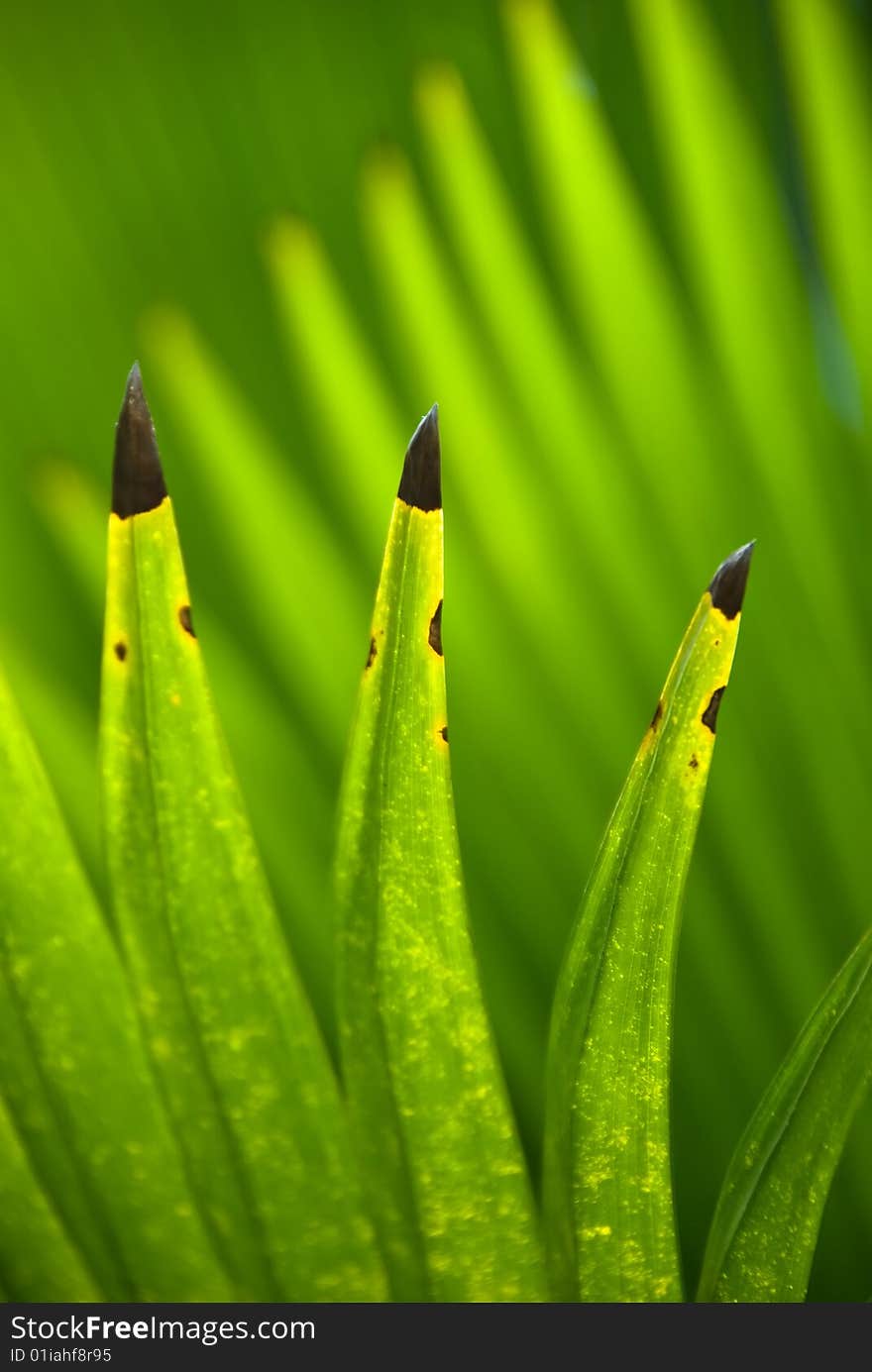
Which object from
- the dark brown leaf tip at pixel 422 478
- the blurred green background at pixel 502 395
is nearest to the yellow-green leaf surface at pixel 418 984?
the dark brown leaf tip at pixel 422 478

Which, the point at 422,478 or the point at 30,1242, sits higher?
the point at 422,478

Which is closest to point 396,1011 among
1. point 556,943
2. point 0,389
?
point 556,943

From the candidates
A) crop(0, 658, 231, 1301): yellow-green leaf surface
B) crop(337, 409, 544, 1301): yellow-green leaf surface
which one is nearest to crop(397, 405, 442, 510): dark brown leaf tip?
crop(337, 409, 544, 1301): yellow-green leaf surface

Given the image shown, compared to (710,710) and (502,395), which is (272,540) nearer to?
(502,395)

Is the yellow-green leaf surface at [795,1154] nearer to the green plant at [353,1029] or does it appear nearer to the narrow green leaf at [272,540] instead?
the green plant at [353,1029]

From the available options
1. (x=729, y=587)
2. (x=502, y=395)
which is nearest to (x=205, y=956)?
(x=729, y=587)

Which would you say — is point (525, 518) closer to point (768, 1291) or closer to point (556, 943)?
point (556, 943)
